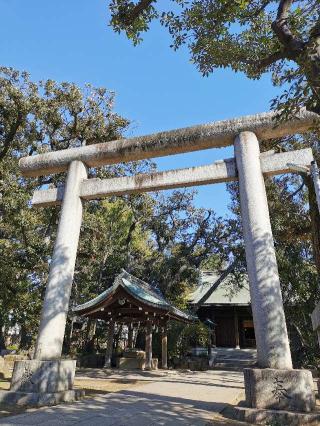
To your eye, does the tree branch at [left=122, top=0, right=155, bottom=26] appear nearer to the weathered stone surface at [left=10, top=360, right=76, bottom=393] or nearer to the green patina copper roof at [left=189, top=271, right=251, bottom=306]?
the weathered stone surface at [left=10, top=360, right=76, bottom=393]

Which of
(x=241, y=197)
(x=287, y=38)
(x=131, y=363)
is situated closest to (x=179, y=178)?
(x=241, y=197)

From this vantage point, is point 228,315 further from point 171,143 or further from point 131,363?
point 171,143

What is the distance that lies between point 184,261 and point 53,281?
1864 cm

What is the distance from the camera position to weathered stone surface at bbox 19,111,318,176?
673 centimetres

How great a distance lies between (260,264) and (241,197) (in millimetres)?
1397

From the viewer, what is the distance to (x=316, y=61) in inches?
154

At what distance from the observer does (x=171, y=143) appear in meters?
7.40

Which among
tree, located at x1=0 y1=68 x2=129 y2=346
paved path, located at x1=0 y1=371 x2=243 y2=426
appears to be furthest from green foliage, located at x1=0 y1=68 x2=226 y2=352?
paved path, located at x1=0 y1=371 x2=243 y2=426

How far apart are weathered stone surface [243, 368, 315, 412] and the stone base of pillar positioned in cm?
325

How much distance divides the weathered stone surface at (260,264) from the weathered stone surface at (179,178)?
11.1 inches

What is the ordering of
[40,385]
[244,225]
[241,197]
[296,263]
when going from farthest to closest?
[296,263]
[241,197]
[244,225]
[40,385]

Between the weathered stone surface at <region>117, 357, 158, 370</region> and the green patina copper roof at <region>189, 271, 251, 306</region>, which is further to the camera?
the green patina copper roof at <region>189, 271, 251, 306</region>

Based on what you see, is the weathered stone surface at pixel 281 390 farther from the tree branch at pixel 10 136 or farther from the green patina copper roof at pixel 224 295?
the green patina copper roof at pixel 224 295

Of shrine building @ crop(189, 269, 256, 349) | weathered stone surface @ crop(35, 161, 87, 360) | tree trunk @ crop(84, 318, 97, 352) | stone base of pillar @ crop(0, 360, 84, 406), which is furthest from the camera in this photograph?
shrine building @ crop(189, 269, 256, 349)
